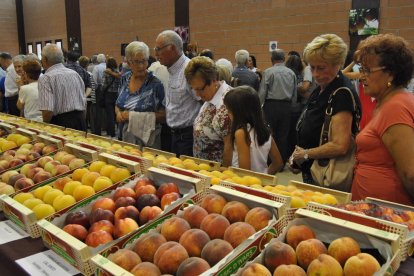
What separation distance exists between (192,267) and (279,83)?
4511mm

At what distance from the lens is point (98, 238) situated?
49.5 inches

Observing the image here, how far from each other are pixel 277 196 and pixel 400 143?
754mm

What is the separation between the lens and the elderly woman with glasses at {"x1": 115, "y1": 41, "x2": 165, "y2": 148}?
334 centimetres

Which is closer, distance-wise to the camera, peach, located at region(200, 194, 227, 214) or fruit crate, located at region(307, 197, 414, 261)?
fruit crate, located at region(307, 197, 414, 261)

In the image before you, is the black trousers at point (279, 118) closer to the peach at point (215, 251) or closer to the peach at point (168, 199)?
the peach at point (168, 199)

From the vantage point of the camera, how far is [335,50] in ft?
6.97

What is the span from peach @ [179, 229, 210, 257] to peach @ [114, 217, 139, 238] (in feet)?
0.67

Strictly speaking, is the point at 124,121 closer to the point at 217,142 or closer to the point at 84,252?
the point at 217,142

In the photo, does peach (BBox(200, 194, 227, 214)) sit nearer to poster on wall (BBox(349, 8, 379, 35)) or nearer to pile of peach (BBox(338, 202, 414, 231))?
pile of peach (BBox(338, 202, 414, 231))

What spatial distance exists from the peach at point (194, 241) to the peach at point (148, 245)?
0.22 ft

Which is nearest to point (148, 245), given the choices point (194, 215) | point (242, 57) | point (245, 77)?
point (194, 215)

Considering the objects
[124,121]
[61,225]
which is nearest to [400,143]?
[61,225]

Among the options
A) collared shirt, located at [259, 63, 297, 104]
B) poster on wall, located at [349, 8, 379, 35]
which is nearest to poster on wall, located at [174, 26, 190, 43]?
poster on wall, located at [349, 8, 379, 35]

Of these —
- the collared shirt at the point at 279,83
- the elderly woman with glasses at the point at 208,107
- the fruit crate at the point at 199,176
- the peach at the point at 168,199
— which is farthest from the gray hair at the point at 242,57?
the peach at the point at 168,199
